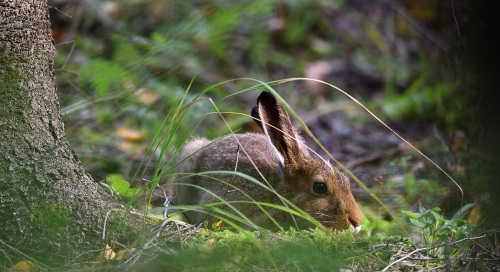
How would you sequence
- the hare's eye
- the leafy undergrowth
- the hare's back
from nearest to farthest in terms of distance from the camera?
the leafy undergrowth, the hare's eye, the hare's back

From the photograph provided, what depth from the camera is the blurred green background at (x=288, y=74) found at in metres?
4.94

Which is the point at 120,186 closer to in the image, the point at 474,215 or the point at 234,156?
the point at 234,156

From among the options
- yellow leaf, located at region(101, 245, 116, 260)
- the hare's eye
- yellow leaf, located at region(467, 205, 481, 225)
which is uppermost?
yellow leaf, located at region(101, 245, 116, 260)

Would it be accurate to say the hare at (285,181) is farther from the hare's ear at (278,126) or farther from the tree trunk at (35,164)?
the tree trunk at (35,164)

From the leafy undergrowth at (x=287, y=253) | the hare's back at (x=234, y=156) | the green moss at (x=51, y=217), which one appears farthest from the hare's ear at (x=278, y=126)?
the green moss at (x=51, y=217)

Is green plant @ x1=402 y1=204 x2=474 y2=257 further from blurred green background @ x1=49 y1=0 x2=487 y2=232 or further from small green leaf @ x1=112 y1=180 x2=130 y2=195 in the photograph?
small green leaf @ x1=112 y1=180 x2=130 y2=195

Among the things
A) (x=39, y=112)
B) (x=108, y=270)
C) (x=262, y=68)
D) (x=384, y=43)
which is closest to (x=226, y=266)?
(x=108, y=270)

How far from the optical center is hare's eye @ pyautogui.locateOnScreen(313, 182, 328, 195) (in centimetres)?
387

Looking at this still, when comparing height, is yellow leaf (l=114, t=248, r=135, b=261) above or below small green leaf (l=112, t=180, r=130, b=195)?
below

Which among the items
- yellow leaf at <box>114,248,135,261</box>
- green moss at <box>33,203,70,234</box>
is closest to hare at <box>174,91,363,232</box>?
yellow leaf at <box>114,248,135,261</box>

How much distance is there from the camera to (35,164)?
2.65 m

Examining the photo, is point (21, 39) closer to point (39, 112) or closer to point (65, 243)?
point (39, 112)

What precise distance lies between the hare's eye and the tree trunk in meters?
1.73

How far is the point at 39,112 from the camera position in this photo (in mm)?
2732
